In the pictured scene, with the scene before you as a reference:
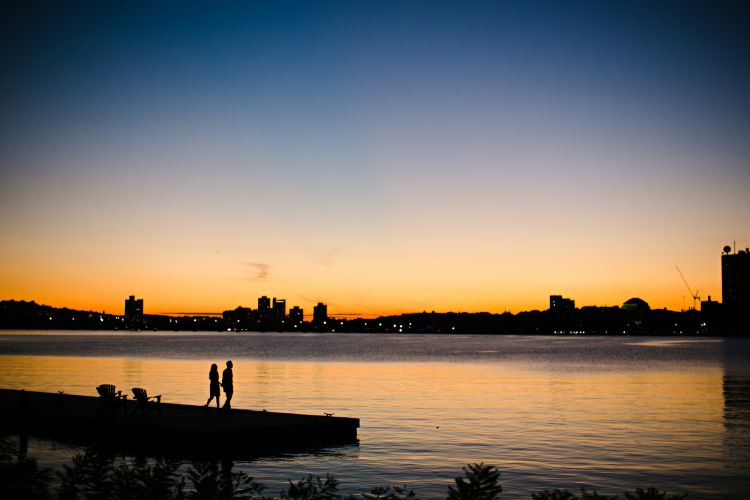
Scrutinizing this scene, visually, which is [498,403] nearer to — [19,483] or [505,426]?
[505,426]

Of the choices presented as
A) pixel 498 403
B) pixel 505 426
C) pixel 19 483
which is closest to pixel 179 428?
pixel 505 426

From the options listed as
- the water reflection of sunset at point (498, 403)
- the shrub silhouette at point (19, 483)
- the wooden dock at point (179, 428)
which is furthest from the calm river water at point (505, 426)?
the shrub silhouette at point (19, 483)

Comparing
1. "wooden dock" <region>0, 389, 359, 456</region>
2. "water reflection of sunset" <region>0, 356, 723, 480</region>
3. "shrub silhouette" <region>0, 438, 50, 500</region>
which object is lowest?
"water reflection of sunset" <region>0, 356, 723, 480</region>

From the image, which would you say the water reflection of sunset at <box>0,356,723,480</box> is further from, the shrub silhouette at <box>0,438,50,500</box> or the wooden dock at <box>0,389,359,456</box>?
the shrub silhouette at <box>0,438,50,500</box>

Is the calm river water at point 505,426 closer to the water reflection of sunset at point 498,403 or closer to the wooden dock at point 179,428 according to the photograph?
the water reflection of sunset at point 498,403

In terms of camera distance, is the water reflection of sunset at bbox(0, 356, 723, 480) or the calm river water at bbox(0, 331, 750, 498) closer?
the calm river water at bbox(0, 331, 750, 498)

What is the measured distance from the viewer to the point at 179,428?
30656 mm

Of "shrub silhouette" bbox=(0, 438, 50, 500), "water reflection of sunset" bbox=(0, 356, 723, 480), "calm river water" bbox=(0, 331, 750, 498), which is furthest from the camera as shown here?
"water reflection of sunset" bbox=(0, 356, 723, 480)

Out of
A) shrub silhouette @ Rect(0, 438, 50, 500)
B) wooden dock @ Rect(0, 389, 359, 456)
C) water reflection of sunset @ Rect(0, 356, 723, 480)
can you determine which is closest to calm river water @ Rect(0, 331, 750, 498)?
water reflection of sunset @ Rect(0, 356, 723, 480)

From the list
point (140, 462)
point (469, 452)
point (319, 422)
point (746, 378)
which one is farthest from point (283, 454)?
point (746, 378)

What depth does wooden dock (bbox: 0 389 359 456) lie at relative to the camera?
30.1 meters

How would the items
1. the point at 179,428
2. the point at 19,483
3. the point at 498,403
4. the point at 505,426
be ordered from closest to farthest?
the point at 19,483
the point at 179,428
the point at 505,426
the point at 498,403

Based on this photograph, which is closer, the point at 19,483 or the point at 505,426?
the point at 19,483

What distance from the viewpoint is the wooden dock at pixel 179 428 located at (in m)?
30.1
